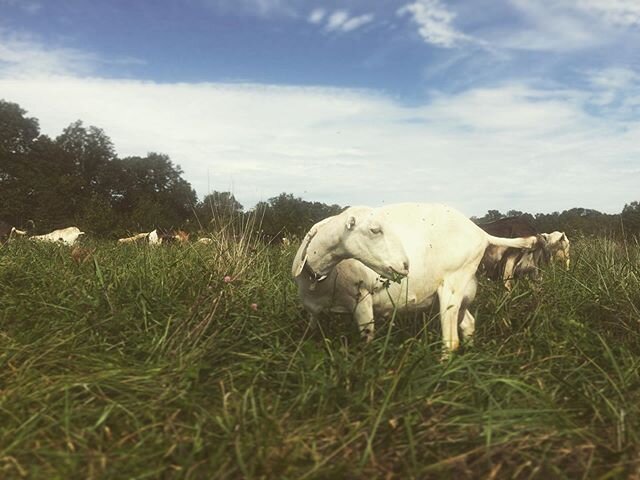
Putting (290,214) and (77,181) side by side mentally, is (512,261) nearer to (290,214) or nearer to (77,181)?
(290,214)

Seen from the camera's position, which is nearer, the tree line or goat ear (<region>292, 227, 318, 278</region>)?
Result: goat ear (<region>292, 227, 318, 278</region>)

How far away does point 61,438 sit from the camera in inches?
113

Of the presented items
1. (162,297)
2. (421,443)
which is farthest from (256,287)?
(421,443)

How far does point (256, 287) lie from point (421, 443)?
3522 mm

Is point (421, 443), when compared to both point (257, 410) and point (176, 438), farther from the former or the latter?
point (176, 438)

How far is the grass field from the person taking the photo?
268 cm

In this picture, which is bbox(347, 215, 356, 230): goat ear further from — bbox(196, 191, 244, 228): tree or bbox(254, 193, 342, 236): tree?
bbox(254, 193, 342, 236): tree

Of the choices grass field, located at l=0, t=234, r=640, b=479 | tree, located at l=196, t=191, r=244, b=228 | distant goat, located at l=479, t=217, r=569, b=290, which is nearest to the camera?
grass field, located at l=0, t=234, r=640, b=479

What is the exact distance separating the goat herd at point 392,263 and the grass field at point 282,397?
289 millimetres

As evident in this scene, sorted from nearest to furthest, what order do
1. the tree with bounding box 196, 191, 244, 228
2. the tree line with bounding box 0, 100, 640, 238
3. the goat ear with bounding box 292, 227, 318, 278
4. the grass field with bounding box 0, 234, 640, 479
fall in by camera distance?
the grass field with bounding box 0, 234, 640, 479 < the goat ear with bounding box 292, 227, 318, 278 < the tree with bounding box 196, 191, 244, 228 < the tree line with bounding box 0, 100, 640, 238

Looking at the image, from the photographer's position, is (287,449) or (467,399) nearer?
(287,449)

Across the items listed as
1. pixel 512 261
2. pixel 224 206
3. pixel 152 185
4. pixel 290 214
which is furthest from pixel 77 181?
pixel 512 261

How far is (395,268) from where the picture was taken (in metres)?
4.16

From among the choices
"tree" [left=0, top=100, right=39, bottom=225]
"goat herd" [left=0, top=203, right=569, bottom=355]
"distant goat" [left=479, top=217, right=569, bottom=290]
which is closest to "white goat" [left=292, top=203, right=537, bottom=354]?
"goat herd" [left=0, top=203, right=569, bottom=355]
